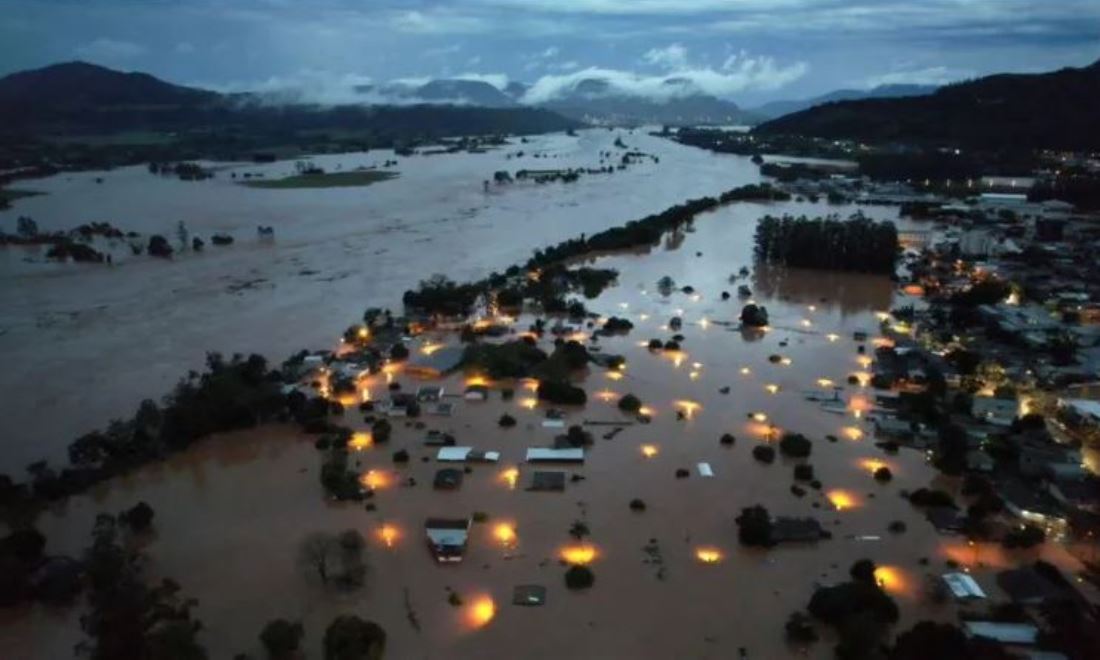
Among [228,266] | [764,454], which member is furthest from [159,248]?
[764,454]

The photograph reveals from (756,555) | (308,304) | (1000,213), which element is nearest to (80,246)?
(308,304)

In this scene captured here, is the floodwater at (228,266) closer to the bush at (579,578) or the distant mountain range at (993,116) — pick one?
the bush at (579,578)

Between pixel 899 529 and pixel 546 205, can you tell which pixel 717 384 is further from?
pixel 546 205

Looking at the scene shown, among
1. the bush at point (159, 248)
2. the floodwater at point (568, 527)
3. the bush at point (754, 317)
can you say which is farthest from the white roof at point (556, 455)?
the bush at point (159, 248)

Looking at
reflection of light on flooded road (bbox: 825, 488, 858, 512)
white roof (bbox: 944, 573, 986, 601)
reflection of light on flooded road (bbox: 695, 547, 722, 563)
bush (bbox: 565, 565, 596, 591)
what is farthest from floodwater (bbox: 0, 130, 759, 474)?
white roof (bbox: 944, 573, 986, 601)

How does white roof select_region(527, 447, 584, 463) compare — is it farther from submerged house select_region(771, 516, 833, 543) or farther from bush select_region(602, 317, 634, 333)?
bush select_region(602, 317, 634, 333)

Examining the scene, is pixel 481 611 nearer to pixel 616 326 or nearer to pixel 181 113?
pixel 616 326
